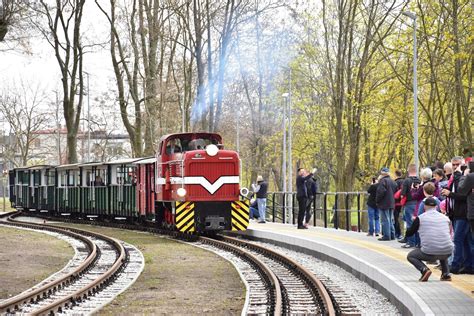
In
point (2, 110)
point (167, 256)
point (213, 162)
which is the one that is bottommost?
point (167, 256)

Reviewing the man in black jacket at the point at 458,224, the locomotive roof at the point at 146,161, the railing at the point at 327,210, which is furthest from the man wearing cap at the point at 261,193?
the man in black jacket at the point at 458,224

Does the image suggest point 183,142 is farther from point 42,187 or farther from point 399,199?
point 42,187

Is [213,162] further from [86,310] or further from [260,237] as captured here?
[86,310]

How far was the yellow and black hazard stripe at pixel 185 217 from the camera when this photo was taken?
88.4 ft

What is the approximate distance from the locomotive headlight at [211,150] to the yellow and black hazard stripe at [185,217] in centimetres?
162

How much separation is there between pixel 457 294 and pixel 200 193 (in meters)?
15.4

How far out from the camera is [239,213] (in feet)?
90.2

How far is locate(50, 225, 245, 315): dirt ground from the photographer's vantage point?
13234 millimetres

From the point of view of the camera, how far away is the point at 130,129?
49.8 metres

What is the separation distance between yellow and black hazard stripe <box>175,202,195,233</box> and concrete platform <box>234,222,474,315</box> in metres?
2.16

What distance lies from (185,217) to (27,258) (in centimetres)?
663

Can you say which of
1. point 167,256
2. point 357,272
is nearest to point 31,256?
point 167,256

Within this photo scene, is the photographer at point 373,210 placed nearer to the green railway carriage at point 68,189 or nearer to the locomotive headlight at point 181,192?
the locomotive headlight at point 181,192

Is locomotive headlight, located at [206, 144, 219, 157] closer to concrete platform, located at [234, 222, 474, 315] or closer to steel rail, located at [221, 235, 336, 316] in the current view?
steel rail, located at [221, 235, 336, 316]
